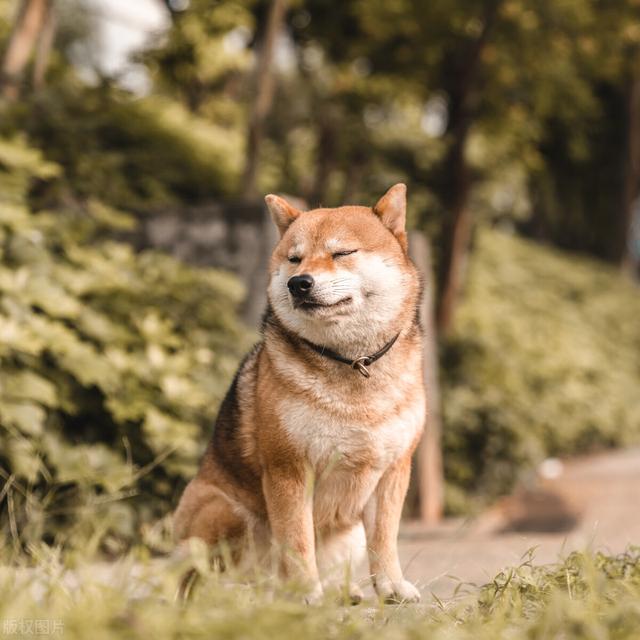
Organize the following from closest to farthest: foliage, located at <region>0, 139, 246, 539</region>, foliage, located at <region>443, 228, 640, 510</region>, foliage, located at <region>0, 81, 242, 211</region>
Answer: foliage, located at <region>0, 139, 246, 539</region> → foliage, located at <region>0, 81, 242, 211</region> → foliage, located at <region>443, 228, 640, 510</region>

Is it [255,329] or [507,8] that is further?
[507,8]

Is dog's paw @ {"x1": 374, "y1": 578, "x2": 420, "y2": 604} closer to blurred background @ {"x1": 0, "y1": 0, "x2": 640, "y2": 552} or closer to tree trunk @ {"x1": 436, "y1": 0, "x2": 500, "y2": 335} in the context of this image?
blurred background @ {"x1": 0, "y1": 0, "x2": 640, "y2": 552}

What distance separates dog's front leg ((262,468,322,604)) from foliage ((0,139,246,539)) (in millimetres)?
1535

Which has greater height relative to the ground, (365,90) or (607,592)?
(365,90)

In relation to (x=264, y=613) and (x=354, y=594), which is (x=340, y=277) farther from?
(x=264, y=613)

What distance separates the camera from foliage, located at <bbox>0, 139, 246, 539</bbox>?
15.8 feet

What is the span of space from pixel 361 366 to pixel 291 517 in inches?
24.9

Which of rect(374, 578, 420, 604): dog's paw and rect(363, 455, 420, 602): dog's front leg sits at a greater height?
rect(363, 455, 420, 602): dog's front leg

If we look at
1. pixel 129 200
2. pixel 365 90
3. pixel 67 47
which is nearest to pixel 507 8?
pixel 365 90

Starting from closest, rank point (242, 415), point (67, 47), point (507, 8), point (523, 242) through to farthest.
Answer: point (242, 415), point (507, 8), point (67, 47), point (523, 242)

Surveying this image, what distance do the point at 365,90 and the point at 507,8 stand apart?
2189 millimetres

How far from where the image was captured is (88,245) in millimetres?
6449

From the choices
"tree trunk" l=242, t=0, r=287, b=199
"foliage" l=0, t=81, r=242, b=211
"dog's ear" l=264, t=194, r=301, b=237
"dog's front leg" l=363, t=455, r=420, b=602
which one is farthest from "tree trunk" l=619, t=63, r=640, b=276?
"dog's front leg" l=363, t=455, r=420, b=602

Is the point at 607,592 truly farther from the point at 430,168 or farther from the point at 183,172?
the point at 430,168
